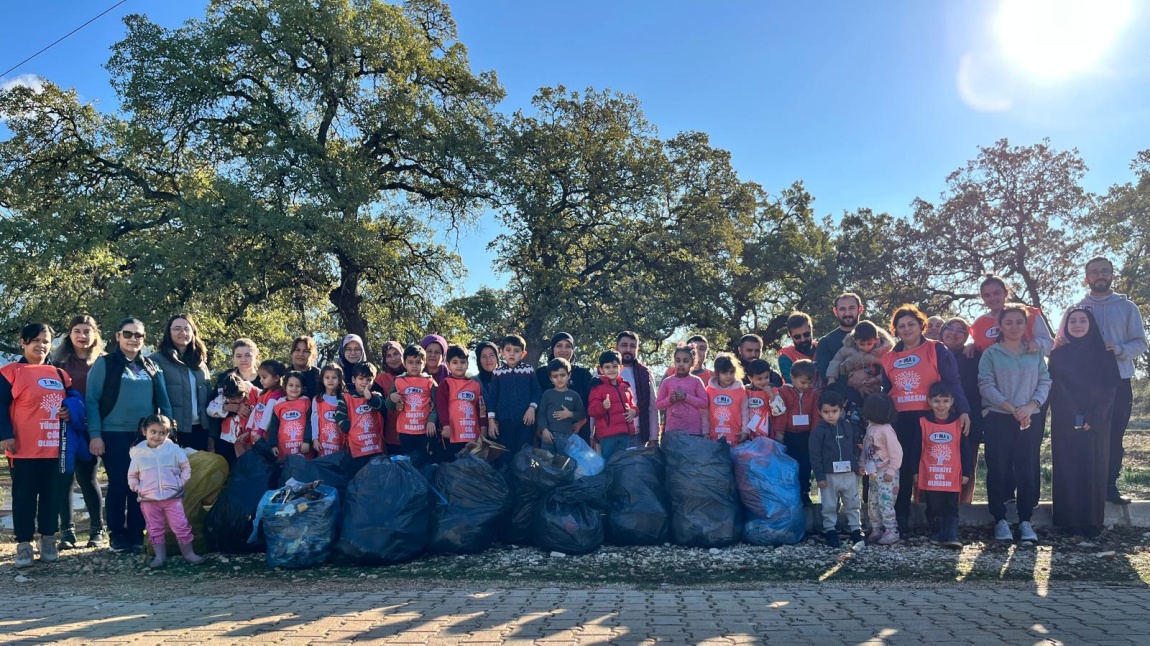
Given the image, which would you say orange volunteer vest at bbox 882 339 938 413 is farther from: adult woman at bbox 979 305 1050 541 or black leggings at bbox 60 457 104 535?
black leggings at bbox 60 457 104 535

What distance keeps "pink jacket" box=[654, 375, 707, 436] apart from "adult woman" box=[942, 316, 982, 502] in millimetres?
1917

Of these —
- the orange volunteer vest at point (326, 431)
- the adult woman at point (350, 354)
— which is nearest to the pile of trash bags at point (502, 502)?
the orange volunteer vest at point (326, 431)

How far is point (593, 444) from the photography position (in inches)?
245

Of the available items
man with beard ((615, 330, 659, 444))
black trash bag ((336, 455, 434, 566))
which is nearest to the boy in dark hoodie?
man with beard ((615, 330, 659, 444))

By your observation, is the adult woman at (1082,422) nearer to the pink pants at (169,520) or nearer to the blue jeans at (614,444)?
the blue jeans at (614,444)

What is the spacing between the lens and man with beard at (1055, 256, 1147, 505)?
5.47 metres

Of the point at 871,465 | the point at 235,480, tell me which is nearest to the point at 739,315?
the point at 871,465

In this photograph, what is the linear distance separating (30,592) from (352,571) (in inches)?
74.0

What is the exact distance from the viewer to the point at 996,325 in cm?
570

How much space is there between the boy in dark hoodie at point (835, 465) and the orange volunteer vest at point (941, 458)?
499 millimetres

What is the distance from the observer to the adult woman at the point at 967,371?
560cm

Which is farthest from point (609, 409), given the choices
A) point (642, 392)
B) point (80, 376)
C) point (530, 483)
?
point (80, 376)

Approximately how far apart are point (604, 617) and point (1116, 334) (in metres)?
4.57

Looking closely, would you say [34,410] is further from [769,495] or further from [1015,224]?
[1015,224]
